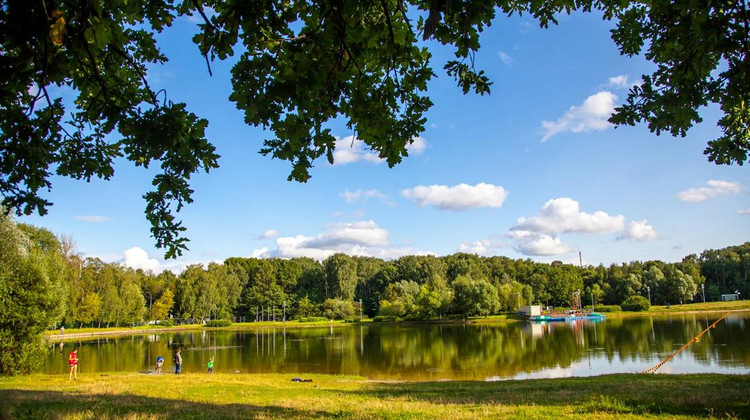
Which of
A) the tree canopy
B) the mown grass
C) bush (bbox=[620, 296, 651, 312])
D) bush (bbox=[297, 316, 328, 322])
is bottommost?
bush (bbox=[297, 316, 328, 322])

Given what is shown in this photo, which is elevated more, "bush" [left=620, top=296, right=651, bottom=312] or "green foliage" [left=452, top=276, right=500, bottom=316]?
"green foliage" [left=452, top=276, right=500, bottom=316]

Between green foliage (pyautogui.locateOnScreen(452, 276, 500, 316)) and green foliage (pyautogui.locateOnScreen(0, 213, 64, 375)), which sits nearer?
green foliage (pyautogui.locateOnScreen(0, 213, 64, 375))

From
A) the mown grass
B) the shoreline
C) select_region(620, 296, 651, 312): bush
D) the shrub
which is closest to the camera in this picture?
the mown grass

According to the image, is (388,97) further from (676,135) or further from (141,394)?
(141,394)

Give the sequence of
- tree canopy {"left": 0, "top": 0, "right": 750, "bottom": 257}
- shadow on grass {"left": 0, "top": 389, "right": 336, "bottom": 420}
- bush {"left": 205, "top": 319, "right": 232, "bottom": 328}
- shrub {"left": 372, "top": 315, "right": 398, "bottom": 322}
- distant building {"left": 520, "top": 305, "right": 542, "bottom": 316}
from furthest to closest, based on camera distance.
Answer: shrub {"left": 372, "top": 315, "right": 398, "bottom": 322} → bush {"left": 205, "top": 319, "right": 232, "bottom": 328} → distant building {"left": 520, "top": 305, "right": 542, "bottom": 316} → shadow on grass {"left": 0, "top": 389, "right": 336, "bottom": 420} → tree canopy {"left": 0, "top": 0, "right": 750, "bottom": 257}

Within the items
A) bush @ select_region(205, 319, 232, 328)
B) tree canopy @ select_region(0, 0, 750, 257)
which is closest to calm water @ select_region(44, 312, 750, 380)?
tree canopy @ select_region(0, 0, 750, 257)

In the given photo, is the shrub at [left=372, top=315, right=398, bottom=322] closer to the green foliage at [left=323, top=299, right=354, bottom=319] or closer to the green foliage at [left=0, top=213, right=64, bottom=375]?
the green foliage at [left=323, top=299, right=354, bottom=319]

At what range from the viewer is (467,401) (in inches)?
409

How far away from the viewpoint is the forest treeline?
72.2 metres

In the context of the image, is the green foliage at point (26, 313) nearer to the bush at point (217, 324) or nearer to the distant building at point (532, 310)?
the bush at point (217, 324)

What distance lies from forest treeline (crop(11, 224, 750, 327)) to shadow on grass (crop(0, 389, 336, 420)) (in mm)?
60112

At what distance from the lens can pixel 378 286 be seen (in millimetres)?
104062

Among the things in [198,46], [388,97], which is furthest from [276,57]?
[388,97]

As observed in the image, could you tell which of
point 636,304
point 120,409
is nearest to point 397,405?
point 120,409
